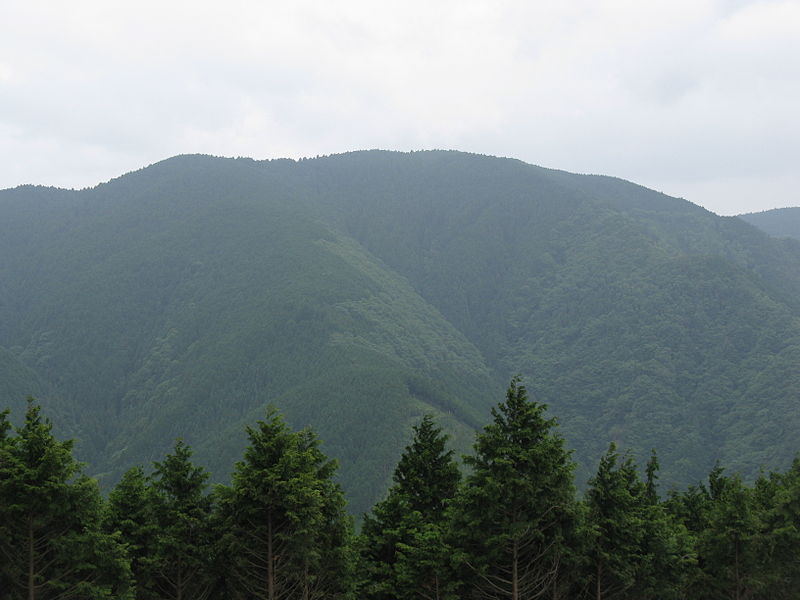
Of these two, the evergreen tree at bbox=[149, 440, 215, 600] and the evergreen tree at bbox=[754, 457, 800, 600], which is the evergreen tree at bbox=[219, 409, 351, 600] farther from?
the evergreen tree at bbox=[754, 457, 800, 600]

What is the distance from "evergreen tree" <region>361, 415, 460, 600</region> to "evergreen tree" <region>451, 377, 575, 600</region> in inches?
67.1

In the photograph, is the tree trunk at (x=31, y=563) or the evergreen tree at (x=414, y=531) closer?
the tree trunk at (x=31, y=563)

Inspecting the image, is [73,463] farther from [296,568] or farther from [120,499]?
[296,568]

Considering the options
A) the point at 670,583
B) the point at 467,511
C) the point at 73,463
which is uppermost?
the point at 73,463

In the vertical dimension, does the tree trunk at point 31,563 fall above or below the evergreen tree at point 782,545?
above

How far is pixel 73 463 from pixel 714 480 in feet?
162

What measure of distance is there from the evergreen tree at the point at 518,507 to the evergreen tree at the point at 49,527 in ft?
48.5

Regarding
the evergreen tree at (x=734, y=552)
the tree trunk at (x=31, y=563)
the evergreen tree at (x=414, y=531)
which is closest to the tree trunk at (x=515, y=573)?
the evergreen tree at (x=414, y=531)

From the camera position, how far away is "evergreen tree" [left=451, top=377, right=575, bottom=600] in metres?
→ 31.7

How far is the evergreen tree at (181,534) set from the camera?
111ft

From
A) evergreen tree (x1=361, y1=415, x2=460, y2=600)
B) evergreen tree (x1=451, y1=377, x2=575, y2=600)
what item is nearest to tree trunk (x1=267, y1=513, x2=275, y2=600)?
evergreen tree (x1=361, y1=415, x2=460, y2=600)

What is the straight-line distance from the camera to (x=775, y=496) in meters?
42.8

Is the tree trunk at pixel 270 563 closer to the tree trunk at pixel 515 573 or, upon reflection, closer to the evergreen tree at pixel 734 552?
the tree trunk at pixel 515 573

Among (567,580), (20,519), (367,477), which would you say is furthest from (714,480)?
(367,477)
